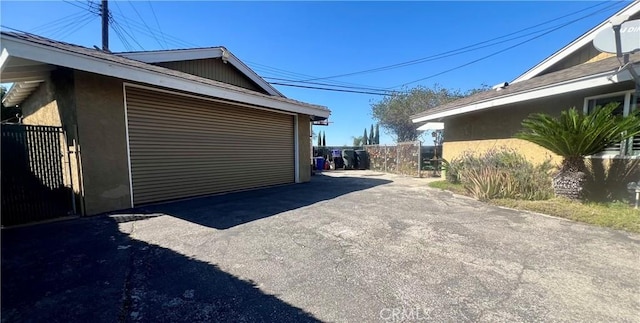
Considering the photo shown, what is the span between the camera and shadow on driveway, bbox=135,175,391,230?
4980 millimetres

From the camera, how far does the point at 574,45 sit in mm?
7562

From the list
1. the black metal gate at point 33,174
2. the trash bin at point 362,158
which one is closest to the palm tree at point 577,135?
the black metal gate at point 33,174

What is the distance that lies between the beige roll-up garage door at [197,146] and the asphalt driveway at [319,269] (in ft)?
4.74

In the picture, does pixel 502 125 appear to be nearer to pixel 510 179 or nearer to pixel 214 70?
pixel 510 179

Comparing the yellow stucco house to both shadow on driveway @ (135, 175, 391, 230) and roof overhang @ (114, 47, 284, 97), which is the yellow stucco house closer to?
shadow on driveway @ (135, 175, 391, 230)

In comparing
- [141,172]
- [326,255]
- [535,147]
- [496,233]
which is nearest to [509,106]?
[535,147]

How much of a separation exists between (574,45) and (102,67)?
11773mm

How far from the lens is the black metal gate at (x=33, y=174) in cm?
449

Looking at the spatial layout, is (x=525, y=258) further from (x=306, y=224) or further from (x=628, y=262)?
(x=306, y=224)

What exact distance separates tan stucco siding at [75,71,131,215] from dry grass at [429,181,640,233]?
335 inches

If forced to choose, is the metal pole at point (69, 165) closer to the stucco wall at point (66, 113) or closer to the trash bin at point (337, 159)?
the stucco wall at point (66, 113)

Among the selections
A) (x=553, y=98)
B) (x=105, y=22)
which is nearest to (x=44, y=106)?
(x=105, y=22)

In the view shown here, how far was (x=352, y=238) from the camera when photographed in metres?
3.93

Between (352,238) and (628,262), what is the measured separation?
10.6 ft
